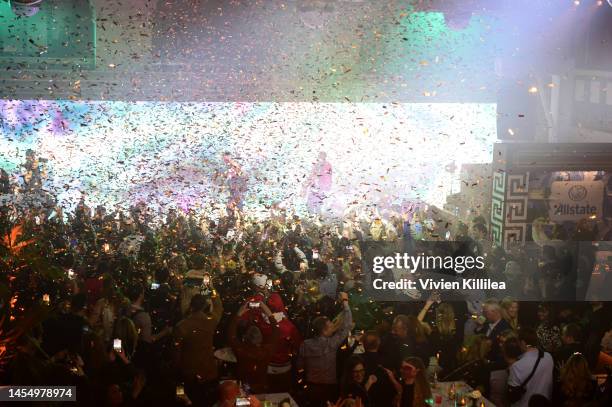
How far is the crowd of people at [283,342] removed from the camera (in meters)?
3.87

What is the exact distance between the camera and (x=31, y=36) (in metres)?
5.96

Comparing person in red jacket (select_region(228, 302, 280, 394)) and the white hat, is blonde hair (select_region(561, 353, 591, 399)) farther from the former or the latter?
the white hat

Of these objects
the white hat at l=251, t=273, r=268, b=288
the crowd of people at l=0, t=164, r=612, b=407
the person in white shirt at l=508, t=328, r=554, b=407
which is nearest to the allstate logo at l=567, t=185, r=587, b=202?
the crowd of people at l=0, t=164, r=612, b=407

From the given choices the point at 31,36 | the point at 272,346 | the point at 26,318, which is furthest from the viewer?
the point at 31,36

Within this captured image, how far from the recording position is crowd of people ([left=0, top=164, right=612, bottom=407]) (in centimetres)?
387

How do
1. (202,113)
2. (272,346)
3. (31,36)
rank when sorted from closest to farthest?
(272,346)
(31,36)
(202,113)

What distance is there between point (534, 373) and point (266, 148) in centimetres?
360

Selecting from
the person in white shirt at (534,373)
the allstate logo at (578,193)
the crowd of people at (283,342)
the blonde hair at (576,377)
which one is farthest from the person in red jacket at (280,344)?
the allstate logo at (578,193)

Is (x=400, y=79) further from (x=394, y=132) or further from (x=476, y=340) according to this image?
(x=476, y=340)

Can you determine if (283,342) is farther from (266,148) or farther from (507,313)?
(266,148)

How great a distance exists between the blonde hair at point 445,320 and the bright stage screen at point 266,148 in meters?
2.44

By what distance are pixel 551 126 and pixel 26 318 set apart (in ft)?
17.2

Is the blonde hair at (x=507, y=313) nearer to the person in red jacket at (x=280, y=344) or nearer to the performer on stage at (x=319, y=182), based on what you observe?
the person in red jacket at (x=280, y=344)

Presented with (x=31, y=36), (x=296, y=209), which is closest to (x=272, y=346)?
(x=296, y=209)
